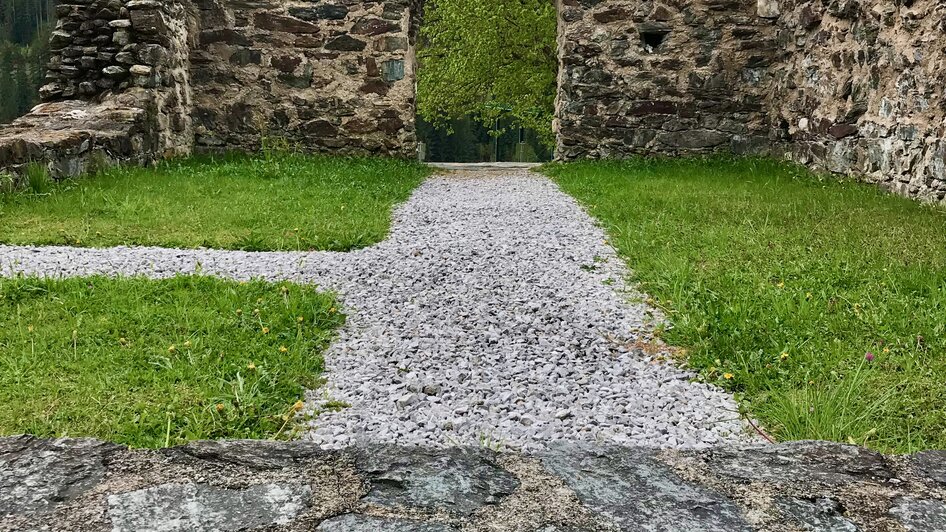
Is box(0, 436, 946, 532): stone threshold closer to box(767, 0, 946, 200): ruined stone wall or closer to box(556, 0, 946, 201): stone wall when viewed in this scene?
box(767, 0, 946, 200): ruined stone wall

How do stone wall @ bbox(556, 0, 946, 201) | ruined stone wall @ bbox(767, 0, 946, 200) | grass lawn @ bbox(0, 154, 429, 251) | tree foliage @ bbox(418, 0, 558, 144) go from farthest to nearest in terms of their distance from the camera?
1. tree foliage @ bbox(418, 0, 558, 144)
2. stone wall @ bbox(556, 0, 946, 201)
3. ruined stone wall @ bbox(767, 0, 946, 200)
4. grass lawn @ bbox(0, 154, 429, 251)

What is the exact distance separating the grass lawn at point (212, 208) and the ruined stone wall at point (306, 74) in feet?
5.94

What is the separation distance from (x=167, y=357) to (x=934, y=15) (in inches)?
275

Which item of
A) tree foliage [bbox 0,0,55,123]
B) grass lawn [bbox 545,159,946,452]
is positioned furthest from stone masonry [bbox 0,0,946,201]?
tree foliage [bbox 0,0,55,123]

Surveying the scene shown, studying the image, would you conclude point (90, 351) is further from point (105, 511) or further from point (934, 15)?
point (934, 15)

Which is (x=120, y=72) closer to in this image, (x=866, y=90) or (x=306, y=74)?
(x=306, y=74)

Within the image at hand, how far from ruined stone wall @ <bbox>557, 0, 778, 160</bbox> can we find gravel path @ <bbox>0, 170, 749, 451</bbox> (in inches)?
199

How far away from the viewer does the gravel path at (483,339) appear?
8.70 ft

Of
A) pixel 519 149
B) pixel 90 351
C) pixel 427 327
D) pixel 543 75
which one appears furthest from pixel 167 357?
pixel 519 149

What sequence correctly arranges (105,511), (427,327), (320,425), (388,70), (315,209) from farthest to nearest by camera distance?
(388,70), (315,209), (427,327), (320,425), (105,511)

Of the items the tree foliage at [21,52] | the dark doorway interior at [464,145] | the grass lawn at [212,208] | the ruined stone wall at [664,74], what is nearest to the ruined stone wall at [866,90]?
the ruined stone wall at [664,74]

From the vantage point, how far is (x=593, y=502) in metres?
1.51

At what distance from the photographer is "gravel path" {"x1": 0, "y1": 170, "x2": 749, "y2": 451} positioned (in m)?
2.65

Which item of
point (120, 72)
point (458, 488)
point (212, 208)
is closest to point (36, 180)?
point (212, 208)
